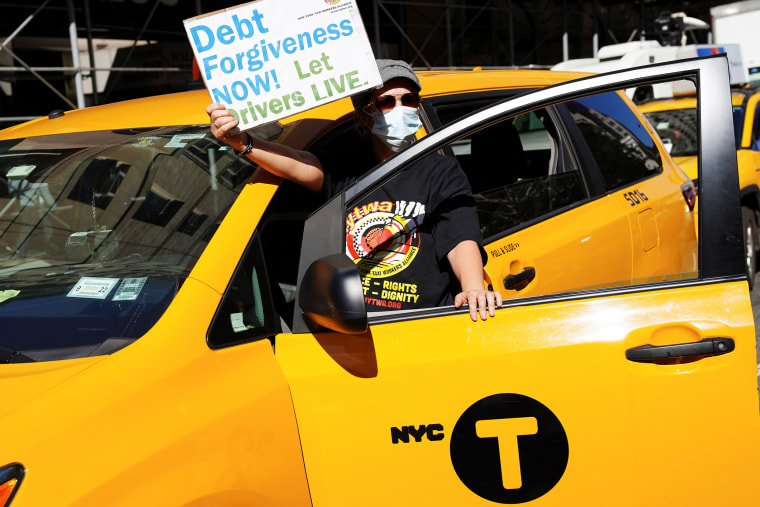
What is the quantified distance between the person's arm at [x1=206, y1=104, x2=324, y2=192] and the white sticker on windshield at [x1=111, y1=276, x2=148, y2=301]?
0.41m

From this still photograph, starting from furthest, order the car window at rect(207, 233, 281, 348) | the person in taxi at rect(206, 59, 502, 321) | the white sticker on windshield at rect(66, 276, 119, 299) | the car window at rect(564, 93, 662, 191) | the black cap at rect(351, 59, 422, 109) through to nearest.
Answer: the car window at rect(564, 93, 662, 191), the black cap at rect(351, 59, 422, 109), the person in taxi at rect(206, 59, 502, 321), the white sticker on windshield at rect(66, 276, 119, 299), the car window at rect(207, 233, 281, 348)

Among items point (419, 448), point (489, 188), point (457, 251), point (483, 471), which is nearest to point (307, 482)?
point (419, 448)

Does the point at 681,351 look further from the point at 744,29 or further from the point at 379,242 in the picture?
the point at 744,29

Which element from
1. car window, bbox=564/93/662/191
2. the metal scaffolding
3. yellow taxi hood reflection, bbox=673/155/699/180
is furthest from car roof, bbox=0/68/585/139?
the metal scaffolding

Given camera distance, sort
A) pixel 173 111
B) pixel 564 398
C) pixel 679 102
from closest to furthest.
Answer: pixel 564 398
pixel 173 111
pixel 679 102

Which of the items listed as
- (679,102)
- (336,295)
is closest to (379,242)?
(336,295)

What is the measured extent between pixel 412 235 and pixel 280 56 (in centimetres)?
62

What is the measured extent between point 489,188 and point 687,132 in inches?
163

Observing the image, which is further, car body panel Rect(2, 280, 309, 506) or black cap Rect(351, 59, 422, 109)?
black cap Rect(351, 59, 422, 109)

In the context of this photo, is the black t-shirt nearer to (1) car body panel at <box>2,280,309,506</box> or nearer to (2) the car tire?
(1) car body panel at <box>2,280,309,506</box>

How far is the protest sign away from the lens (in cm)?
205

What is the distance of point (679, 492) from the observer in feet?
6.29

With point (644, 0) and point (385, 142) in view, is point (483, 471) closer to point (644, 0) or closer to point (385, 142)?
point (385, 142)

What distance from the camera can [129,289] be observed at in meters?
1.98
